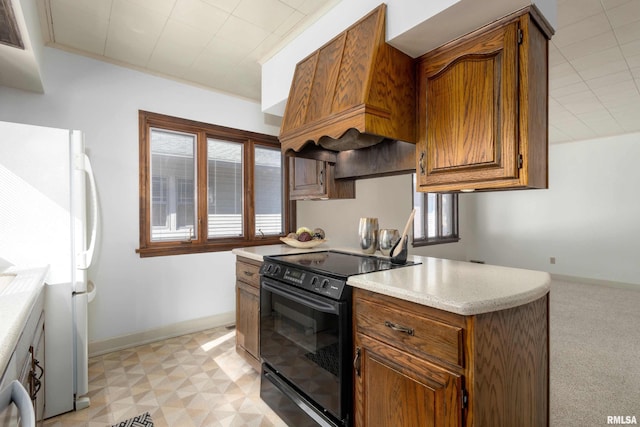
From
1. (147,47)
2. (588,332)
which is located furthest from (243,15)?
(588,332)

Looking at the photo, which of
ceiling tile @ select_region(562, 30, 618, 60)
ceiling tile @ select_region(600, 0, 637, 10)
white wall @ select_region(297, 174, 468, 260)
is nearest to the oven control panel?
white wall @ select_region(297, 174, 468, 260)

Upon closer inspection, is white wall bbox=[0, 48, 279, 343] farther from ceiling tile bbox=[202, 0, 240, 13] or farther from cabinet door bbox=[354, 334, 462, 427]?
cabinet door bbox=[354, 334, 462, 427]

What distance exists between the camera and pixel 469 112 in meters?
1.57

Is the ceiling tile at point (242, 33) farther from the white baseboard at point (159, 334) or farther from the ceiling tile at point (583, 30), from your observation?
the white baseboard at point (159, 334)

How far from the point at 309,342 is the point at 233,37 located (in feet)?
7.66

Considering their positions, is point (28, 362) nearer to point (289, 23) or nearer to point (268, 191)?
point (289, 23)

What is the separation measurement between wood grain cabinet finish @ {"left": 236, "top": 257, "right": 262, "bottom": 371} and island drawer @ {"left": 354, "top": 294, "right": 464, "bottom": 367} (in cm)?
106

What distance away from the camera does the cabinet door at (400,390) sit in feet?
3.70

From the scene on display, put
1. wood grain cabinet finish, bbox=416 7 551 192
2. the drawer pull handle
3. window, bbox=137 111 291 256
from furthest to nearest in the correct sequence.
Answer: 1. window, bbox=137 111 291 256
2. wood grain cabinet finish, bbox=416 7 551 192
3. the drawer pull handle

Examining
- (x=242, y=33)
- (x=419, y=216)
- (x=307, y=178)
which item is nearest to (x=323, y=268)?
(x=307, y=178)

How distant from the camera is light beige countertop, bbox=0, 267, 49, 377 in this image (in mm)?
872

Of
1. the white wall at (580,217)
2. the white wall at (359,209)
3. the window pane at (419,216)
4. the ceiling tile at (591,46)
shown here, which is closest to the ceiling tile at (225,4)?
the white wall at (359,209)

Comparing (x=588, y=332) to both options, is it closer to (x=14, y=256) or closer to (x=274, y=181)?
(x=274, y=181)

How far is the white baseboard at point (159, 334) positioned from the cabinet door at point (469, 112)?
106 inches
